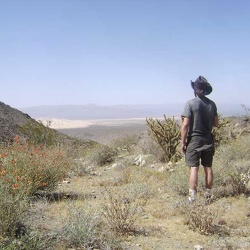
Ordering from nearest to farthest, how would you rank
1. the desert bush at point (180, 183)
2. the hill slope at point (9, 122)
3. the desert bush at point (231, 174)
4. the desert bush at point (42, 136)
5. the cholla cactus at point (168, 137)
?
the desert bush at point (231, 174)
the desert bush at point (180, 183)
the cholla cactus at point (168, 137)
the desert bush at point (42, 136)
the hill slope at point (9, 122)

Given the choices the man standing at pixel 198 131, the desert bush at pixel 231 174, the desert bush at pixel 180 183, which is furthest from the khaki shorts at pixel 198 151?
the desert bush at pixel 180 183

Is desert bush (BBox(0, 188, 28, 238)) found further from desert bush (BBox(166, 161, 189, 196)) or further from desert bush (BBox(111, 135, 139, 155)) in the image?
desert bush (BBox(111, 135, 139, 155))

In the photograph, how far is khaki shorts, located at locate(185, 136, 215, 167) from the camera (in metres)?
5.91

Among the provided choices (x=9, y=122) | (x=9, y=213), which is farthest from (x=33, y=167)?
(x=9, y=122)

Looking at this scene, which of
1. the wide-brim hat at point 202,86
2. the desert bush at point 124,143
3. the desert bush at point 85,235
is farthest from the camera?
the desert bush at point 124,143

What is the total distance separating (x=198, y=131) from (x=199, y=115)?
0.27 metres

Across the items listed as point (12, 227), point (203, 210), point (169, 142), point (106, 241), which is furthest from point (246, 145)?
point (12, 227)

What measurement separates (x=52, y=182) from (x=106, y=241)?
294 cm

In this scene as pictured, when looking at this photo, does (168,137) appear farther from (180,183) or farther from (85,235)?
(85,235)

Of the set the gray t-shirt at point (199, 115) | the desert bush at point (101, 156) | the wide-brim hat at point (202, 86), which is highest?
the wide-brim hat at point (202, 86)

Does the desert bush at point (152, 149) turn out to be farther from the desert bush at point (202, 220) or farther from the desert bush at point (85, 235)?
the desert bush at point (85, 235)

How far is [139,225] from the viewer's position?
16.6 ft

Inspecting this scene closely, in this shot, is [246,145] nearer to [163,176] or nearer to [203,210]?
[163,176]

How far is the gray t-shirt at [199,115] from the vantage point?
5926 millimetres
